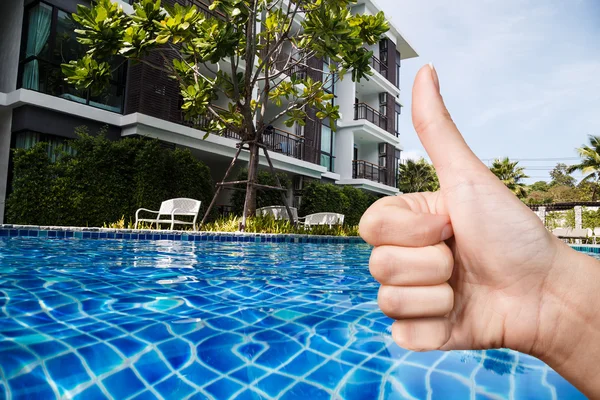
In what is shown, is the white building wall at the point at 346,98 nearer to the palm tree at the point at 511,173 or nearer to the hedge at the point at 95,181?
the hedge at the point at 95,181

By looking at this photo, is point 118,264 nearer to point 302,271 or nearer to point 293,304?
point 302,271

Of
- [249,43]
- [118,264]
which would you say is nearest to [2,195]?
[249,43]

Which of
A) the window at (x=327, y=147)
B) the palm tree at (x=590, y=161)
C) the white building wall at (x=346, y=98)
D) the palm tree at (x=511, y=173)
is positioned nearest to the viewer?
the window at (x=327, y=147)

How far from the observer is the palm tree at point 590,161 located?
86.3 ft

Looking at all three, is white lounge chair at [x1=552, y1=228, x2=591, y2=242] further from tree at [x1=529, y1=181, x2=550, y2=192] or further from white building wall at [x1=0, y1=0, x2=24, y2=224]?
tree at [x1=529, y1=181, x2=550, y2=192]

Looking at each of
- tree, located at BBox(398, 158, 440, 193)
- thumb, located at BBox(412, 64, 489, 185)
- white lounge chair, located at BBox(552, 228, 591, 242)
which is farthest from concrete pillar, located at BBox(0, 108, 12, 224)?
tree, located at BBox(398, 158, 440, 193)

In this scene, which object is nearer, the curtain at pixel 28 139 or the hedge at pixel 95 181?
the hedge at pixel 95 181

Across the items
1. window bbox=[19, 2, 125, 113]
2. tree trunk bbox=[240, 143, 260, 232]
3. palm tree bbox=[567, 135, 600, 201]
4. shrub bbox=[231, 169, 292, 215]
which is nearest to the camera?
tree trunk bbox=[240, 143, 260, 232]

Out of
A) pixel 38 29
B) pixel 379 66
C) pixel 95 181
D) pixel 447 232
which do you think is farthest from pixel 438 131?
pixel 379 66

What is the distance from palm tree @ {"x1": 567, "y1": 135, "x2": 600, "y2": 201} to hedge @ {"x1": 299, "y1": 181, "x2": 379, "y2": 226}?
63.3 ft

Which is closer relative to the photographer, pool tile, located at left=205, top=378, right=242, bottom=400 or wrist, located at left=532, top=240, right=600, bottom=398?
wrist, located at left=532, top=240, right=600, bottom=398

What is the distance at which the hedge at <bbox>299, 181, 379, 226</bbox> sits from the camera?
1473 cm

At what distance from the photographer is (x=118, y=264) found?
3.16 m

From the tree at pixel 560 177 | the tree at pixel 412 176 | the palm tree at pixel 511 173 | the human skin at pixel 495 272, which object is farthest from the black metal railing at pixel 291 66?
the tree at pixel 560 177
